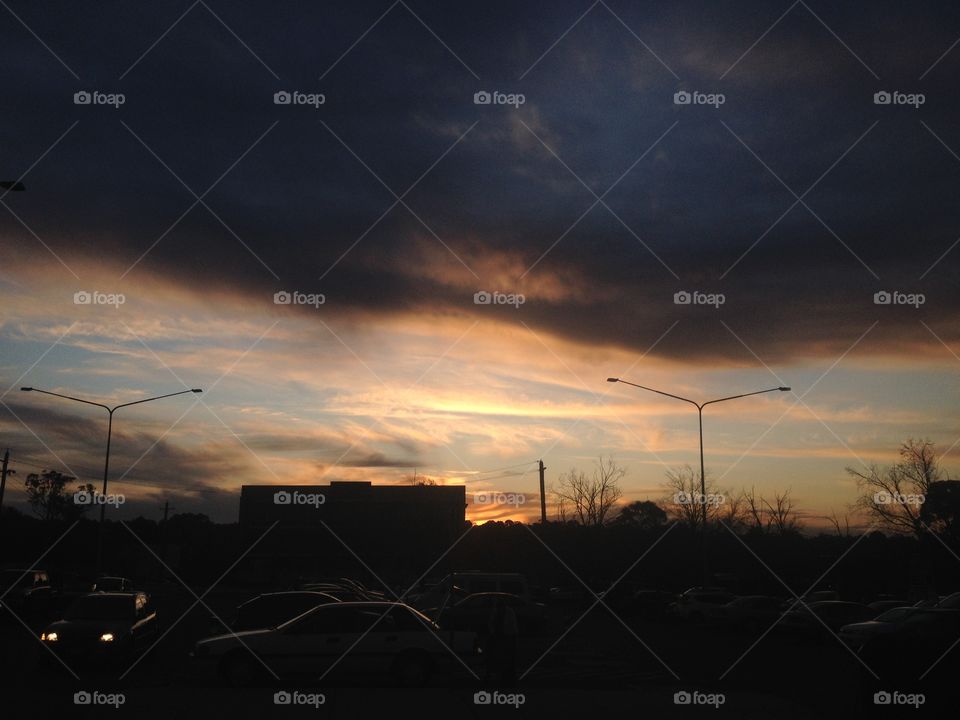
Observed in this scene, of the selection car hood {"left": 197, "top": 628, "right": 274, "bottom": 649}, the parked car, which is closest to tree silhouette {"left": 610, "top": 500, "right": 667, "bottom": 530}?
the parked car

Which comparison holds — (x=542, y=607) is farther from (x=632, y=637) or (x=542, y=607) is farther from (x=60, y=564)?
(x=60, y=564)

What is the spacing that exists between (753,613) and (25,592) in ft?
87.0

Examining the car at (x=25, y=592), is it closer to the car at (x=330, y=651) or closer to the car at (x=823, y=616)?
the car at (x=330, y=651)

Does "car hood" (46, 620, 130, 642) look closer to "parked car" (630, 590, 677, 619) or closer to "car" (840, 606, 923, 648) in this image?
"car" (840, 606, 923, 648)

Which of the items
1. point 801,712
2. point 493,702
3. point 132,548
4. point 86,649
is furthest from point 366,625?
point 132,548

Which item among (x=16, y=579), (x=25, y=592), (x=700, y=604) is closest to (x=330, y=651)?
(x=25, y=592)

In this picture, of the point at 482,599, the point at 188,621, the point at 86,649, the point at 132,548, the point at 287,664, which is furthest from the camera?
the point at 132,548

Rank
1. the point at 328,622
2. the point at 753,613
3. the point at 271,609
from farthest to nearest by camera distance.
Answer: the point at 753,613 < the point at 271,609 < the point at 328,622

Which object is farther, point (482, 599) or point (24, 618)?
point (24, 618)

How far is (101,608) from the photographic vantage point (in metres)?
18.3

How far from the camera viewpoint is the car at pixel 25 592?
101ft

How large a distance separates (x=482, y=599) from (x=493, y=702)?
13886 mm

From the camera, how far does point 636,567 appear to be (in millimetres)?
68188

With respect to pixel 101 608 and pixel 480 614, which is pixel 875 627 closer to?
pixel 480 614
